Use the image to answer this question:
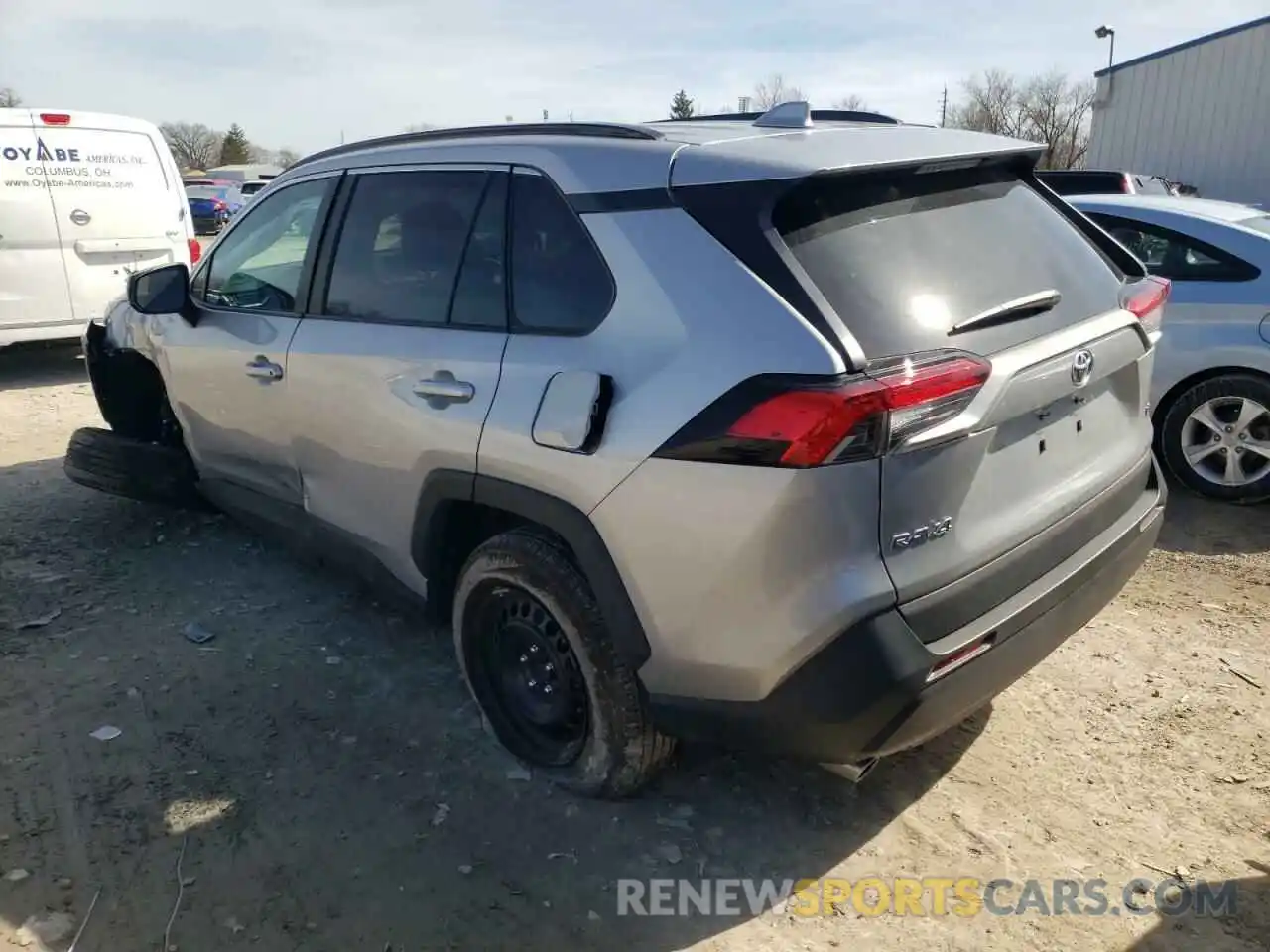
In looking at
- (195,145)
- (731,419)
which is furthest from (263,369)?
(195,145)

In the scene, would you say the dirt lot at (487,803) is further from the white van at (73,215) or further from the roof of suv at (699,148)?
the white van at (73,215)

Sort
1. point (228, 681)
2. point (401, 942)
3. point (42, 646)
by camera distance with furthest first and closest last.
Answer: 1. point (42, 646)
2. point (228, 681)
3. point (401, 942)

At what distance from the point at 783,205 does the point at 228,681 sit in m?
2.66

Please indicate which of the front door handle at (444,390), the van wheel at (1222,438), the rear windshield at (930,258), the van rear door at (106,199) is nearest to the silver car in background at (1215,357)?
the van wheel at (1222,438)

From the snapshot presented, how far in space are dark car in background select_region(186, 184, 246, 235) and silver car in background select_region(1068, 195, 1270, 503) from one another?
25500 millimetres

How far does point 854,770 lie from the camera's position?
2.87m

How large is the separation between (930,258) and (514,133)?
4.50 ft

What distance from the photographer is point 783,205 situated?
2.29 meters

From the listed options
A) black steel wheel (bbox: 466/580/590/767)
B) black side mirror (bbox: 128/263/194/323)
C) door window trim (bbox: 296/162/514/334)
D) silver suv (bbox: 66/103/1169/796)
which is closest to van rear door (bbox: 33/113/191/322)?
black side mirror (bbox: 128/263/194/323)

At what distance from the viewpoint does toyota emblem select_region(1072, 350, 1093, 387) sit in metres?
2.52

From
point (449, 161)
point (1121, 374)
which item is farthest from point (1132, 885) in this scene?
point (449, 161)

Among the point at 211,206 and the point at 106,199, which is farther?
the point at 211,206

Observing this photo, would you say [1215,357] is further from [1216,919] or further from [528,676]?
[528,676]

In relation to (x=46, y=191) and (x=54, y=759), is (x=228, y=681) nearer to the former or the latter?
(x=54, y=759)
